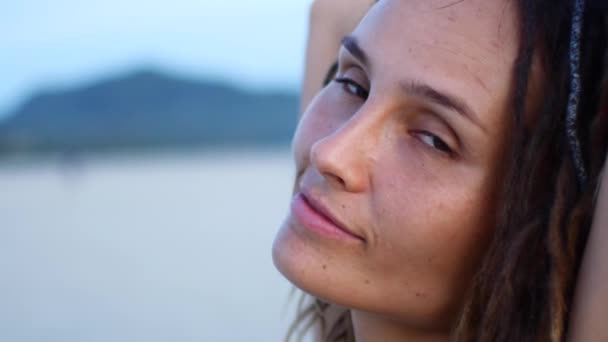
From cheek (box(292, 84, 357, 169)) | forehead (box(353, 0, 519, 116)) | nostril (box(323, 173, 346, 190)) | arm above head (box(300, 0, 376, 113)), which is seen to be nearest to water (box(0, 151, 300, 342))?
arm above head (box(300, 0, 376, 113))

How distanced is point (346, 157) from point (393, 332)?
347 millimetres

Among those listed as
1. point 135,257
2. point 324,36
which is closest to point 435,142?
point 324,36

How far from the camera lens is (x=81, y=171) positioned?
690cm

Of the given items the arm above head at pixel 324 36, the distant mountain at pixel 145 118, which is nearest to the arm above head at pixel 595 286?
the arm above head at pixel 324 36

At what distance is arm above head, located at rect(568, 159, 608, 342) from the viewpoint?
112 centimetres

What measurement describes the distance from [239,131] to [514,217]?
8.01 metres

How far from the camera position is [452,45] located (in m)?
1.33

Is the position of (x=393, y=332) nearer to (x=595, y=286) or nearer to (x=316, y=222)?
(x=316, y=222)

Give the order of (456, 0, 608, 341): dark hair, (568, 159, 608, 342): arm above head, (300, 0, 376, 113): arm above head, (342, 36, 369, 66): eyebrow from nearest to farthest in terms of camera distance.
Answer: (568, 159, 608, 342): arm above head
(456, 0, 608, 341): dark hair
(342, 36, 369, 66): eyebrow
(300, 0, 376, 113): arm above head

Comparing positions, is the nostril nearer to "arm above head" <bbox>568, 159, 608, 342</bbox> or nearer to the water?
"arm above head" <bbox>568, 159, 608, 342</bbox>

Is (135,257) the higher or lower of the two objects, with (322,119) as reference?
lower

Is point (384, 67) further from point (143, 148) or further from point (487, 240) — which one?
point (143, 148)

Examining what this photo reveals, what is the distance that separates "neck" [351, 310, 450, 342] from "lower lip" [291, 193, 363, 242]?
8.6 inches

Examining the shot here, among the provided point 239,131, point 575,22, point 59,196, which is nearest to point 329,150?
point 575,22
